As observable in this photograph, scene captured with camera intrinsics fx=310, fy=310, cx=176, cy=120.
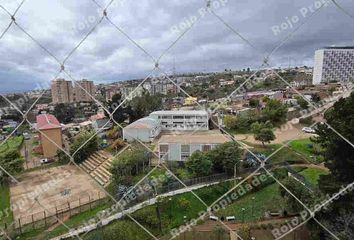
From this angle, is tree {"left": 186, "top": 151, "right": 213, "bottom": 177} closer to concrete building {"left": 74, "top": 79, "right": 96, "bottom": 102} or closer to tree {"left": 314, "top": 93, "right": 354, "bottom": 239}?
tree {"left": 314, "top": 93, "right": 354, "bottom": 239}

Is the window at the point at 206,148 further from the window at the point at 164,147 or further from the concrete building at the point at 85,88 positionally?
the concrete building at the point at 85,88

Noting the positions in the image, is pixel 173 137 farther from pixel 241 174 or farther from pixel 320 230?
pixel 320 230

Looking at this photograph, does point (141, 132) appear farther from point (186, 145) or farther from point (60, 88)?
point (60, 88)

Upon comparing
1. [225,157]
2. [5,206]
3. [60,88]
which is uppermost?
[60,88]

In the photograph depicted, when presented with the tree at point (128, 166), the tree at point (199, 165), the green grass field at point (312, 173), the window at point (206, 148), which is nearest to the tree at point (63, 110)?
the tree at point (128, 166)

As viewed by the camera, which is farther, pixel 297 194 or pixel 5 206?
pixel 5 206

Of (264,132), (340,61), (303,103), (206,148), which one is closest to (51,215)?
(206,148)
